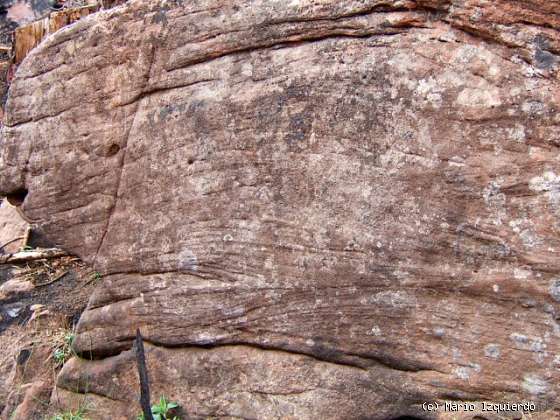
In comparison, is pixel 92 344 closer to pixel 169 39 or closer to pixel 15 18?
pixel 169 39

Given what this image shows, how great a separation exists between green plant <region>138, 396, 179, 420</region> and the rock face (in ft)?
0.21

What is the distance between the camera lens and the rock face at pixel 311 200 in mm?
3105

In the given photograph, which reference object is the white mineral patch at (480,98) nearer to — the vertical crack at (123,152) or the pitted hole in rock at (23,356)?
the vertical crack at (123,152)

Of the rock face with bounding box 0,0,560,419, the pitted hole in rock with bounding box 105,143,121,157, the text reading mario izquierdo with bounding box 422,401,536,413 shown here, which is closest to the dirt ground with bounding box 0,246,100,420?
the rock face with bounding box 0,0,560,419

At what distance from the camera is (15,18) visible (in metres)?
8.54

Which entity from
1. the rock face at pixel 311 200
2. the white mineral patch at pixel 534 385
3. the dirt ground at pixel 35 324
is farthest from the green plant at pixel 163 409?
the white mineral patch at pixel 534 385

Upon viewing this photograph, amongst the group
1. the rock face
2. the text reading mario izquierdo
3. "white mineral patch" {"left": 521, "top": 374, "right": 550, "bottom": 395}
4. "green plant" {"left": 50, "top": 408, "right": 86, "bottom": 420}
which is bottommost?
"green plant" {"left": 50, "top": 408, "right": 86, "bottom": 420}

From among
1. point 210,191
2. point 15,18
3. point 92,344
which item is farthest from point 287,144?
point 15,18

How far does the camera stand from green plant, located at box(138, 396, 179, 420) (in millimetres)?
3613

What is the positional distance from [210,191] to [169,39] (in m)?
0.91

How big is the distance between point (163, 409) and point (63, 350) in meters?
1.15

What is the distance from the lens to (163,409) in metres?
3.63

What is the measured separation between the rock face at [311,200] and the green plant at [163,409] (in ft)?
0.21

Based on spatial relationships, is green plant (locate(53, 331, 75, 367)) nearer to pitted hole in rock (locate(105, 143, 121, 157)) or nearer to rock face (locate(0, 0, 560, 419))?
rock face (locate(0, 0, 560, 419))
